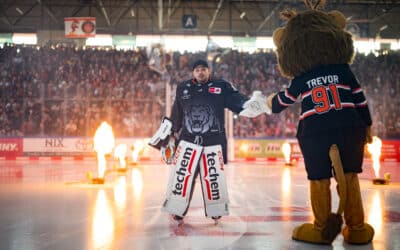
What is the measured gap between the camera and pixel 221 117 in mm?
5117

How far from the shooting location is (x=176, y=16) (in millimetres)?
30016

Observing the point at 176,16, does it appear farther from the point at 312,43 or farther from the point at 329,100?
the point at 329,100

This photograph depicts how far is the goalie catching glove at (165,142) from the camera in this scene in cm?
512

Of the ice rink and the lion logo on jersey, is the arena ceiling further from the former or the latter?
the lion logo on jersey

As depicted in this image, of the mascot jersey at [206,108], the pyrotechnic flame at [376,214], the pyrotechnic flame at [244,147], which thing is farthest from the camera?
the pyrotechnic flame at [244,147]

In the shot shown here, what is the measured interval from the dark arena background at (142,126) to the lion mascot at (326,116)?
276mm

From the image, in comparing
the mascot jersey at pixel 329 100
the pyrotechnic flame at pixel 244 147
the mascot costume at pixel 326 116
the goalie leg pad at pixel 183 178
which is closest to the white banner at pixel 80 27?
the pyrotechnic flame at pixel 244 147

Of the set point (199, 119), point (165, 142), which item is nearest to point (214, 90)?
point (199, 119)

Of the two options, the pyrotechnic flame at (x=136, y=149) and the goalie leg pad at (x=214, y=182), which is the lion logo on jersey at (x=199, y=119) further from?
the pyrotechnic flame at (x=136, y=149)

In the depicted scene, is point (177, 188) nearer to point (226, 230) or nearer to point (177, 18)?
point (226, 230)

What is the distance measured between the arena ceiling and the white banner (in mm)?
3913

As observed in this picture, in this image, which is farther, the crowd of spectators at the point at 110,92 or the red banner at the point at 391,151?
the red banner at the point at 391,151

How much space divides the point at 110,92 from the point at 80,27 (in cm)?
578

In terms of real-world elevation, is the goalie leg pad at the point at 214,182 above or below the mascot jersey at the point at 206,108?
below
